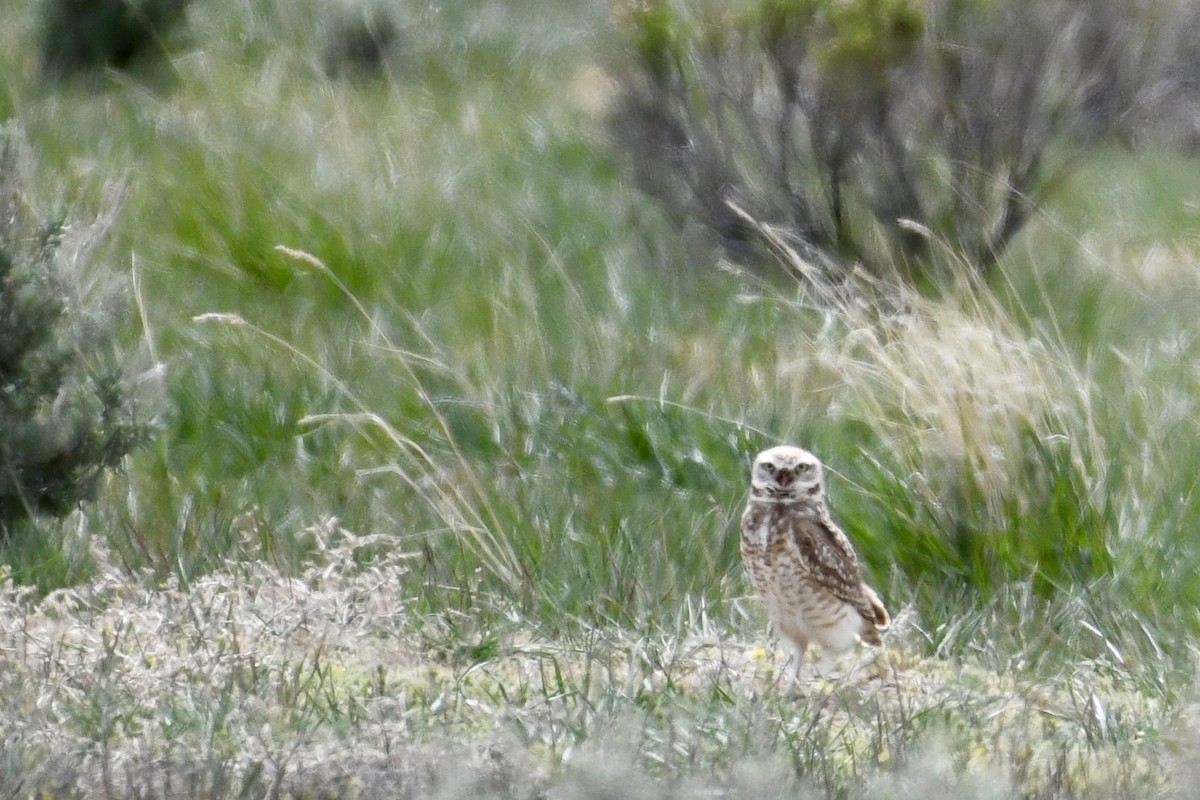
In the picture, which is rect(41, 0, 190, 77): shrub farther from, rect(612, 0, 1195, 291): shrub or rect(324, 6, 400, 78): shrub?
rect(612, 0, 1195, 291): shrub

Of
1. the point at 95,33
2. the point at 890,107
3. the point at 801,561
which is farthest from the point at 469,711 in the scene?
the point at 95,33

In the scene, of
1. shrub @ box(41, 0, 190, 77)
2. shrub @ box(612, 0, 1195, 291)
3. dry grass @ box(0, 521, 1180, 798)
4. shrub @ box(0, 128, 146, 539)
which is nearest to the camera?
dry grass @ box(0, 521, 1180, 798)

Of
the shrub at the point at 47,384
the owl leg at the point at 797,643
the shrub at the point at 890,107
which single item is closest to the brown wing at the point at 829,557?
the owl leg at the point at 797,643

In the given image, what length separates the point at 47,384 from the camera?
4.41 m

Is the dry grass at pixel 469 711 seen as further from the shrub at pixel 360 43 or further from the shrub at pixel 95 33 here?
the shrub at pixel 360 43

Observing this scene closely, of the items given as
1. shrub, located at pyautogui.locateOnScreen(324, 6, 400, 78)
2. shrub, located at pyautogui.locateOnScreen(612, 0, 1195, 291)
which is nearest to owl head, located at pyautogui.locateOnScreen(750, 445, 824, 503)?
shrub, located at pyautogui.locateOnScreen(612, 0, 1195, 291)

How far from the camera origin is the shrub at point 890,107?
22.8ft

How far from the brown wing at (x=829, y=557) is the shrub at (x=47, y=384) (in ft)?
5.42

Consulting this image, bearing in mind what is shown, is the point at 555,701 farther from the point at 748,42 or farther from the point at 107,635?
the point at 748,42

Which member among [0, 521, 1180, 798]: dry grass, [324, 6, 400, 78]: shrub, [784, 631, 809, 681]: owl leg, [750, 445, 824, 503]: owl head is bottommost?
[324, 6, 400, 78]: shrub

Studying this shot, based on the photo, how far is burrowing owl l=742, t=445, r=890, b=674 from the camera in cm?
393

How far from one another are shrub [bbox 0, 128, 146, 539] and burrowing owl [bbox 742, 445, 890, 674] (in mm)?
1557

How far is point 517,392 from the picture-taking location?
227 inches

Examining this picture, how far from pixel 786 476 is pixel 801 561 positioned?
197mm
